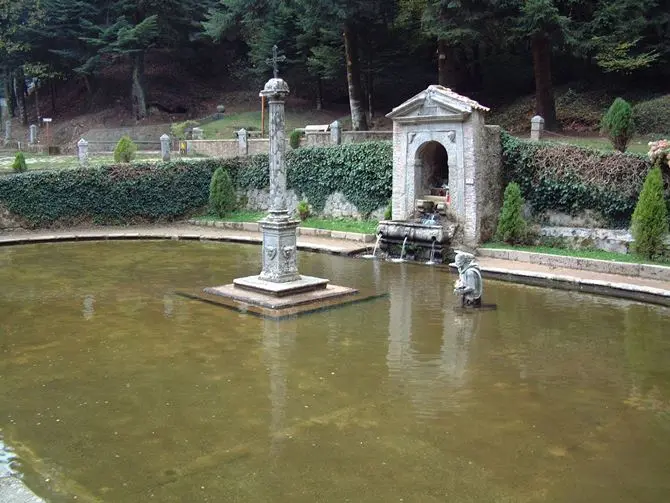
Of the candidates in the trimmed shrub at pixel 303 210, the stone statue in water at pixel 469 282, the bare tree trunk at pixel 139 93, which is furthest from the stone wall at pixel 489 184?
the bare tree trunk at pixel 139 93

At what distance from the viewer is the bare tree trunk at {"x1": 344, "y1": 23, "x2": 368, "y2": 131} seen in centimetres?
2980

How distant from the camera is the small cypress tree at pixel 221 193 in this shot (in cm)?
2400

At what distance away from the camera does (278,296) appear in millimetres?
12852

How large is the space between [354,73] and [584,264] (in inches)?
680

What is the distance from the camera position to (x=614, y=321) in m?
11.6

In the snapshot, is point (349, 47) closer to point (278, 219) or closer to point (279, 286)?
point (278, 219)

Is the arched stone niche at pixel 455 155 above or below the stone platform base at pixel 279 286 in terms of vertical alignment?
above

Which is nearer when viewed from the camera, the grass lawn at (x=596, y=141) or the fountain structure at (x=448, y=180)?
the fountain structure at (x=448, y=180)

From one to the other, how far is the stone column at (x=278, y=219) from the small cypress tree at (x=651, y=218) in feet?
25.3

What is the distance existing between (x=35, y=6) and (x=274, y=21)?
14.1 meters

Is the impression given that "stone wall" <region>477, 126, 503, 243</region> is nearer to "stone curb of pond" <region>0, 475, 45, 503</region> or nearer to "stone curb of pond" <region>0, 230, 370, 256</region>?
"stone curb of pond" <region>0, 230, 370, 256</region>

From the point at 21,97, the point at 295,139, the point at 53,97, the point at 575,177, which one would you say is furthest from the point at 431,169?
the point at 53,97

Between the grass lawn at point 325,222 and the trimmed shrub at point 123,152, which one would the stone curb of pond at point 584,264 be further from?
the trimmed shrub at point 123,152

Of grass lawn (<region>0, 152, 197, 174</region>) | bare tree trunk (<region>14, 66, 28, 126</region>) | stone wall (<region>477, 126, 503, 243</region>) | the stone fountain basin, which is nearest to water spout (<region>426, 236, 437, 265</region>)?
the stone fountain basin
